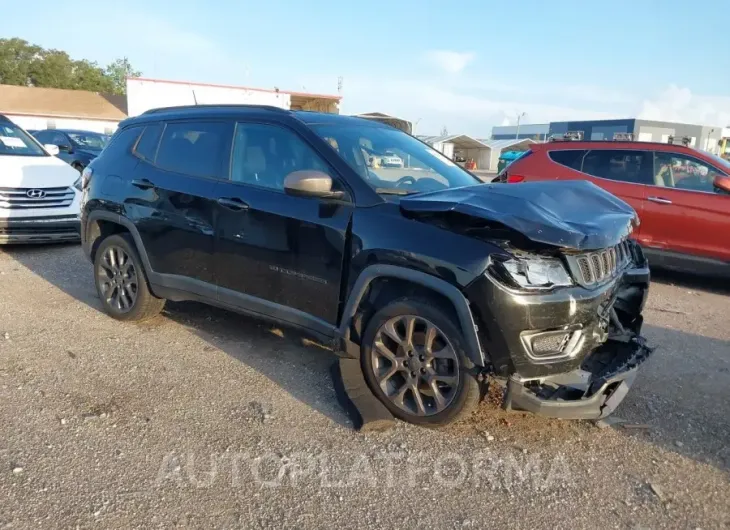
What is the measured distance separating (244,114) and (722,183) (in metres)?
5.48

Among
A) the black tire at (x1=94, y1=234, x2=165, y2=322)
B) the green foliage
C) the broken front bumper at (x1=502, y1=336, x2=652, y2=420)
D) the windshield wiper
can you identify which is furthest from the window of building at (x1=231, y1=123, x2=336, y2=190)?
the green foliage

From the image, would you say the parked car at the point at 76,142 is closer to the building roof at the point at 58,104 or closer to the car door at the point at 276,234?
the car door at the point at 276,234

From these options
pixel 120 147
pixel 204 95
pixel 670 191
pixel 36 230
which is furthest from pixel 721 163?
pixel 204 95

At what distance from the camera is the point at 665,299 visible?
665 cm

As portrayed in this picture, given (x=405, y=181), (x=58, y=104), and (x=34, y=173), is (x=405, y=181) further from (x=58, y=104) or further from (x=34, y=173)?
(x=58, y=104)

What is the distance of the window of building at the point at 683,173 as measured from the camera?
7000mm

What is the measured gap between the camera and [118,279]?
524 centimetres

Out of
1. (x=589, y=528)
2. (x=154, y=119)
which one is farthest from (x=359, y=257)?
(x=154, y=119)

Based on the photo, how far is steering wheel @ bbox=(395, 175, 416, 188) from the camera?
3892 millimetres

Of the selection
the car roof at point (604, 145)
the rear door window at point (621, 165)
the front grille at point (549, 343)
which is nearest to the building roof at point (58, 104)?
the car roof at point (604, 145)

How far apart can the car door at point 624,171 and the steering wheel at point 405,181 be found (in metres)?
4.30

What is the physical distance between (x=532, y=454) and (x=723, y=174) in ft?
17.2

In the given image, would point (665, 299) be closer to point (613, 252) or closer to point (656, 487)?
point (613, 252)

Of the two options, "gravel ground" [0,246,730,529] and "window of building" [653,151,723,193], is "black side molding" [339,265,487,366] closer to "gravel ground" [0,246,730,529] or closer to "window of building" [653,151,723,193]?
"gravel ground" [0,246,730,529]
